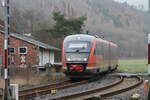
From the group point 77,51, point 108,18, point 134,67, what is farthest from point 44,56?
point 108,18

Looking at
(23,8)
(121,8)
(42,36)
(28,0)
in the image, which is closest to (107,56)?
(42,36)

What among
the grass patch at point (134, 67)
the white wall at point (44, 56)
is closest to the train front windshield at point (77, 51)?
the white wall at point (44, 56)

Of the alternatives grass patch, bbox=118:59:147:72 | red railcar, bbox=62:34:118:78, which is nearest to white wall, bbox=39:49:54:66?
grass patch, bbox=118:59:147:72

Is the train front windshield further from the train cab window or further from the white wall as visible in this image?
the white wall

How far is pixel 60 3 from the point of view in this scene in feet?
293

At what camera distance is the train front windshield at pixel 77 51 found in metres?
20.5

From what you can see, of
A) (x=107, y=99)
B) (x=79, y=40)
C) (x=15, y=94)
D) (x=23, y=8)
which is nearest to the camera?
(x=15, y=94)

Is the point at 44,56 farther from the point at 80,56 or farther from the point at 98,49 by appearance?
the point at 80,56

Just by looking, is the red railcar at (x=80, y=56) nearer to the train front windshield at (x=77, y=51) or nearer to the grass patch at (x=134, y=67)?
the train front windshield at (x=77, y=51)

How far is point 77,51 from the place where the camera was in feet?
67.5

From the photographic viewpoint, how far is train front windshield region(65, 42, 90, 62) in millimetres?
20469

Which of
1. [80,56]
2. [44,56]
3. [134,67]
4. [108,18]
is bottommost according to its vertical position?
[134,67]

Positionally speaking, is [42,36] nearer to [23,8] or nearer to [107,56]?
[23,8]

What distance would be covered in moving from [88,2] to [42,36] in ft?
236
